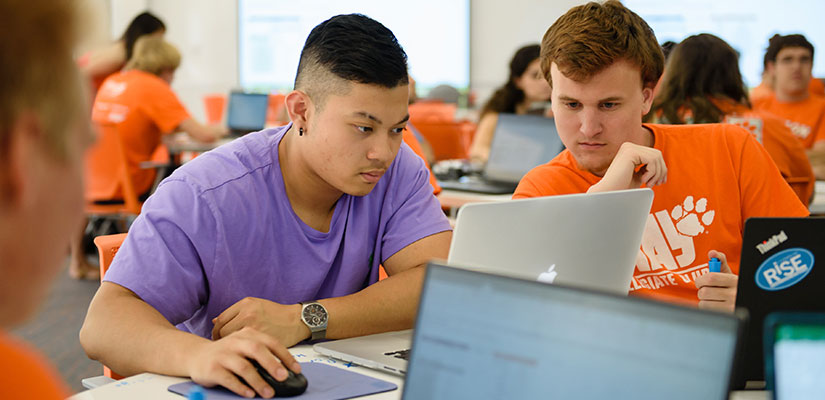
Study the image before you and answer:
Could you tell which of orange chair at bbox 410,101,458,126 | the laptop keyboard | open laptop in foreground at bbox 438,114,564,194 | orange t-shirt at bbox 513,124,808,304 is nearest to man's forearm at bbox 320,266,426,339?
the laptop keyboard

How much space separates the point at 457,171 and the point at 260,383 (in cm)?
309

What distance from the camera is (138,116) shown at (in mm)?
4879

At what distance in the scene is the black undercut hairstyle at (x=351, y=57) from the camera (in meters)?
1.59

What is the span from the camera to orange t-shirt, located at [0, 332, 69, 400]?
1.83ft

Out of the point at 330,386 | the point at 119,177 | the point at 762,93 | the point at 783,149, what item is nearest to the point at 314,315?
the point at 330,386

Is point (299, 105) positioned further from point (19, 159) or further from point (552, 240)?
point (19, 159)

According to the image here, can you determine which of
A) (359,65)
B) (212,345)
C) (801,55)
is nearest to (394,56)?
(359,65)

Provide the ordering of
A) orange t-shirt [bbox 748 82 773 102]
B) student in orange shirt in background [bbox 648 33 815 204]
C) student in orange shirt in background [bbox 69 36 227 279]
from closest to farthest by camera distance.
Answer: student in orange shirt in background [bbox 648 33 815 204]
student in orange shirt in background [bbox 69 36 227 279]
orange t-shirt [bbox 748 82 773 102]

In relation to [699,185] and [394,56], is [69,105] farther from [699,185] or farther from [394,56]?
[699,185]

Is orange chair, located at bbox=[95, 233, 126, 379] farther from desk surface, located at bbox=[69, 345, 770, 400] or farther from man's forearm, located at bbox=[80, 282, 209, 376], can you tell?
desk surface, located at bbox=[69, 345, 770, 400]

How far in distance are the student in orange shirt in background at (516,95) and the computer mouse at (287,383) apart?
3706 millimetres

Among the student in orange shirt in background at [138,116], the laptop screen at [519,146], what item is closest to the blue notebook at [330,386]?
the laptop screen at [519,146]

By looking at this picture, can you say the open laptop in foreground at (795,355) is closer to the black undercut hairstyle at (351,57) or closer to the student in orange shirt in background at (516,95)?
the black undercut hairstyle at (351,57)

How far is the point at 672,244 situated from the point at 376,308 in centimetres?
66
